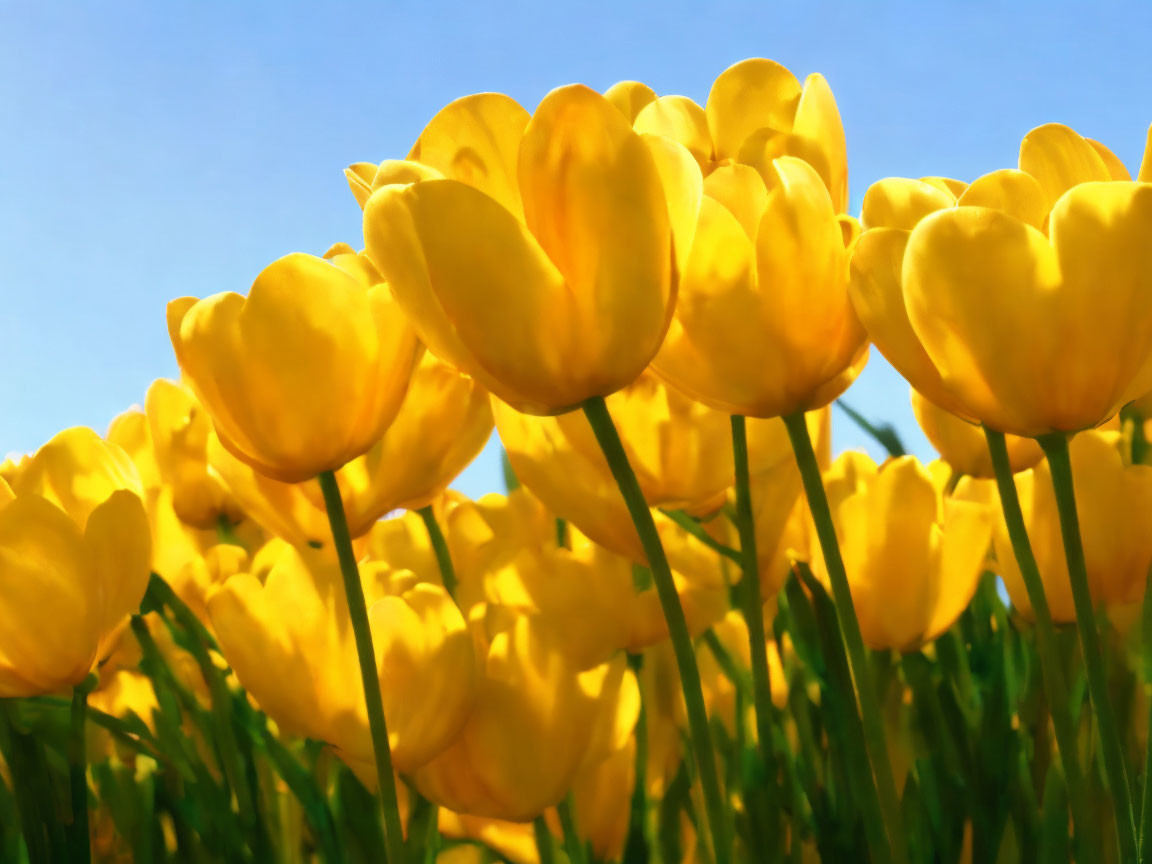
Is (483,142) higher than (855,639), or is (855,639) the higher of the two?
(483,142)

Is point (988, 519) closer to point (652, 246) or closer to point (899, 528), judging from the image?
point (899, 528)

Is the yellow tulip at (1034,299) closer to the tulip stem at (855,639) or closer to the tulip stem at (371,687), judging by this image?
the tulip stem at (855,639)

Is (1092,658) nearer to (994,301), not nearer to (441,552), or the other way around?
(994,301)

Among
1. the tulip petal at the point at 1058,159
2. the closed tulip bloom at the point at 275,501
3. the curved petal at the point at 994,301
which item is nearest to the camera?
the curved petal at the point at 994,301

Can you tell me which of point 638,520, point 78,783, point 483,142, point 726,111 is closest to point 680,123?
point 726,111

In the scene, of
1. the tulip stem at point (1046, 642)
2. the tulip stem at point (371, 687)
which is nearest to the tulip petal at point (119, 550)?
the tulip stem at point (371, 687)

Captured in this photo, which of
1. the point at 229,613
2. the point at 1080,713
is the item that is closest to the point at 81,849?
the point at 229,613

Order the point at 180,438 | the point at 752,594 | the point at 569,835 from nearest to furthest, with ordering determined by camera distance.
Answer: the point at 752,594, the point at 569,835, the point at 180,438

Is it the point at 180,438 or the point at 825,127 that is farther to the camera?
the point at 180,438
